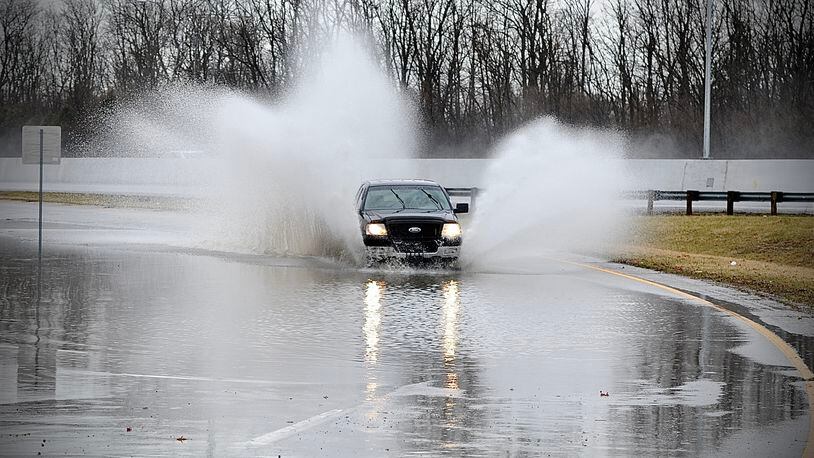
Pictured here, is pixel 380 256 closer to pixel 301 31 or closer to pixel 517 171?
pixel 517 171

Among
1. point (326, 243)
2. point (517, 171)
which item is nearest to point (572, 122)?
point (517, 171)

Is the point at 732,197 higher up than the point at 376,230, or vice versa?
the point at 732,197

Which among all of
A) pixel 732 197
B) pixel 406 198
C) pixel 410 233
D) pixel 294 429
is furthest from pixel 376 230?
pixel 732 197

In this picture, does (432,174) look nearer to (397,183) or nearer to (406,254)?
(397,183)

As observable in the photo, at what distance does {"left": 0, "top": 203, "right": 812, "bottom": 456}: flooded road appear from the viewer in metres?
9.78

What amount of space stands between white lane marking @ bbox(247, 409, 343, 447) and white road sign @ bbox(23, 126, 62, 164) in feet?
66.8

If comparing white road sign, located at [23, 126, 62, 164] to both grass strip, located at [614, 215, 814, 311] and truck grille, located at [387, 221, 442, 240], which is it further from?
grass strip, located at [614, 215, 814, 311]

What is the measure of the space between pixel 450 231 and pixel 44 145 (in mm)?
9907

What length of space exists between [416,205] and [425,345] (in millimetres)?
12294

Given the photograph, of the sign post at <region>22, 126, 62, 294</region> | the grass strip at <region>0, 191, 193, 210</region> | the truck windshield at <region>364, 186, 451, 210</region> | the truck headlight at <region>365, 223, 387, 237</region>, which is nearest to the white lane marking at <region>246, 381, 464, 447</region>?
the truck headlight at <region>365, 223, 387, 237</region>

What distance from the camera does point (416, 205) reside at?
27031mm

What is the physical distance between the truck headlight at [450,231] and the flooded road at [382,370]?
2.17m

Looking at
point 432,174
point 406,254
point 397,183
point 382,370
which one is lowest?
point 382,370

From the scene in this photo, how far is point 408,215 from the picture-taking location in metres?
25.3
